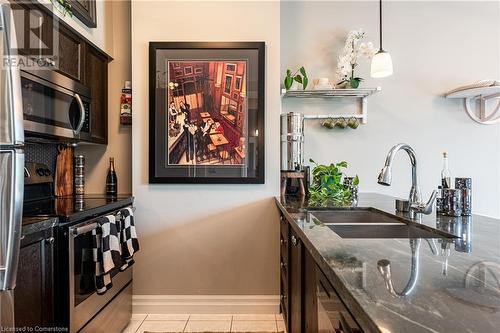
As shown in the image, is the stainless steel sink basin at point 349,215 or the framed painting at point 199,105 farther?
the framed painting at point 199,105

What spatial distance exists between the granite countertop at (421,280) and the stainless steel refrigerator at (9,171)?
97 centimetres

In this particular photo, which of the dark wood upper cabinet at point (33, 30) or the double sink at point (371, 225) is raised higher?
the dark wood upper cabinet at point (33, 30)

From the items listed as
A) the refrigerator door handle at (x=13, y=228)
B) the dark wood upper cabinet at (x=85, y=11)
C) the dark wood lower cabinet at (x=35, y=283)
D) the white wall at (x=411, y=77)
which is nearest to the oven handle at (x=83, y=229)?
the dark wood lower cabinet at (x=35, y=283)

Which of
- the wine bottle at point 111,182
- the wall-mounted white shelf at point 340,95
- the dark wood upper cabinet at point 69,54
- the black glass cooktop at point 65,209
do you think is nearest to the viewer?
the black glass cooktop at point 65,209

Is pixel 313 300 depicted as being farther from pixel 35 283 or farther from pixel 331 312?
pixel 35 283

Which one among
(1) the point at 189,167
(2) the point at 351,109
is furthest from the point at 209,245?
(2) the point at 351,109

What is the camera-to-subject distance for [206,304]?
2414 mm

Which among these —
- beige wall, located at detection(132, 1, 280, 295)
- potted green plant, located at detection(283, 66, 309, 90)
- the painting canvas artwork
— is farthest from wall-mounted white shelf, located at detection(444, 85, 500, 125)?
the painting canvas artwork

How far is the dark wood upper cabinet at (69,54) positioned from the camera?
6.14 ft

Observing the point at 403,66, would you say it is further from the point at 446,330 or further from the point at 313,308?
the point at 446,330

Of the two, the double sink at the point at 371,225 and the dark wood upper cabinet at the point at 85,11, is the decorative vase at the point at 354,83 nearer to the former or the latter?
the double sink at the point at 371,225

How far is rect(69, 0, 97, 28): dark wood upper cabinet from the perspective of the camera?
1959 mm

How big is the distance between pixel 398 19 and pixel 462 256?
2614 mm

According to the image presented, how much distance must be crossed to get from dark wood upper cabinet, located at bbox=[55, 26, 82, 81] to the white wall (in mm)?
1602
